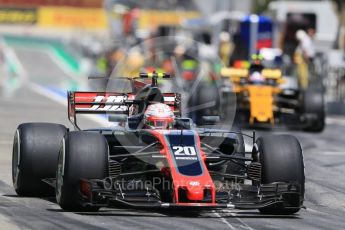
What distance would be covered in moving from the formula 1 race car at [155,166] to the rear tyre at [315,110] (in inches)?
450

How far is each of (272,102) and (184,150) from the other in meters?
13.1

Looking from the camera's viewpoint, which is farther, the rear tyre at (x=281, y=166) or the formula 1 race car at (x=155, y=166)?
the rear tyre at (x=281, y=166)

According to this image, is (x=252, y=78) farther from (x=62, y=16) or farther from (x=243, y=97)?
(x=62, y=16)

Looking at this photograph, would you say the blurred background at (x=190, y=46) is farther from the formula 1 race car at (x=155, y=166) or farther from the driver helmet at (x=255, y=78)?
the formula 1 race car at (x=155, y=166)

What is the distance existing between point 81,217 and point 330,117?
2045 centimetres

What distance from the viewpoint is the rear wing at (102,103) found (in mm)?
12922

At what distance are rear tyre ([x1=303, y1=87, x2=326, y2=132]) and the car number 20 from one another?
13.0m

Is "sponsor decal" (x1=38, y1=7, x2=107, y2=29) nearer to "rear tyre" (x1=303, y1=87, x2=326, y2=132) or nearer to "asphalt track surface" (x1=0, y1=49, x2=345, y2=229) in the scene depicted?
"rear tyre" (x1=303, y1=87, x2=326, y2=132)

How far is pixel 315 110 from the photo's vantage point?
77.7ft

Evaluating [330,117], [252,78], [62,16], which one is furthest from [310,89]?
[62,16]

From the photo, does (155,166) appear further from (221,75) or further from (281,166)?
(221,75)

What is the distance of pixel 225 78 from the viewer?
25172 mm

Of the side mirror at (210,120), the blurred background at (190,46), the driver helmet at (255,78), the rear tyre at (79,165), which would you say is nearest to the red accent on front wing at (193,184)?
the rear tyre at (79,165)

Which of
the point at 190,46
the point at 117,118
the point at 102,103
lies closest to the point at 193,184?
the point at 102,103
